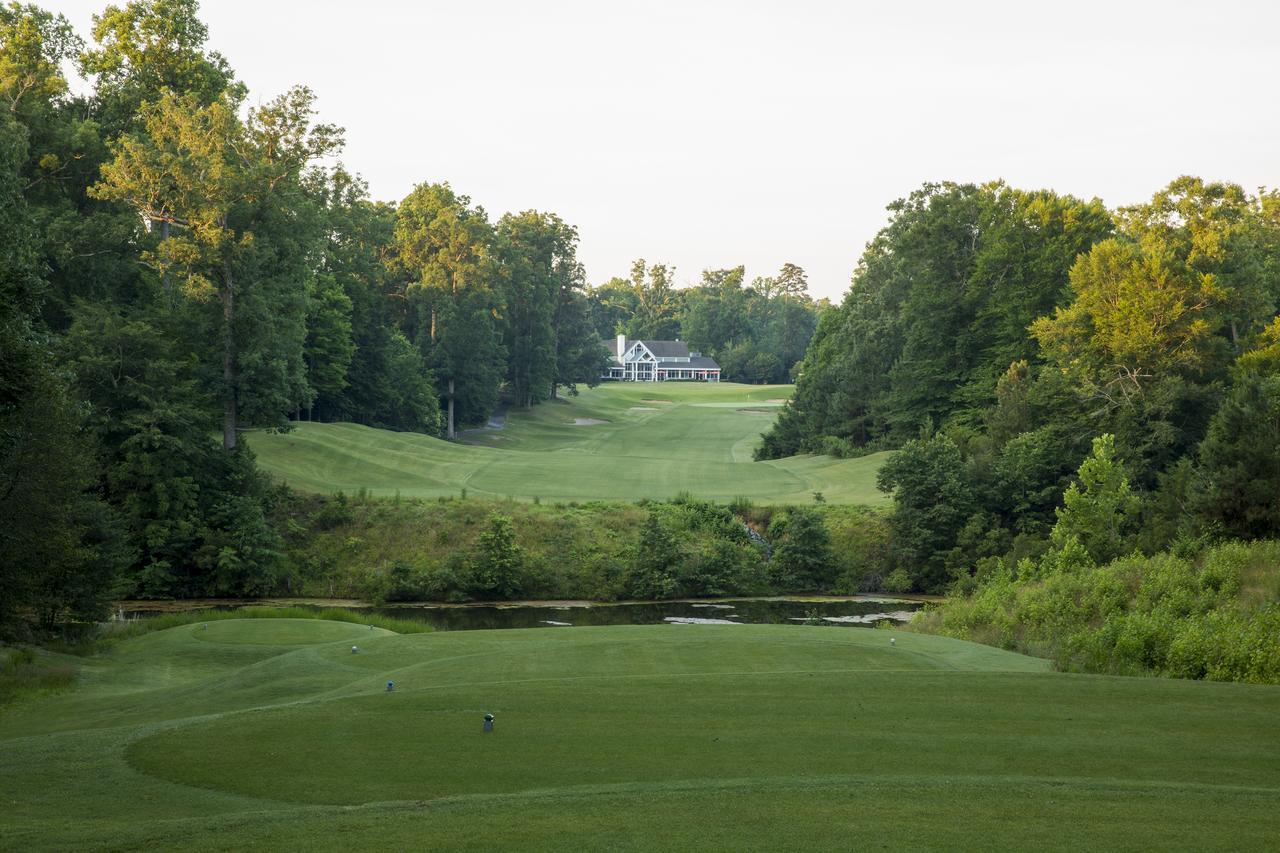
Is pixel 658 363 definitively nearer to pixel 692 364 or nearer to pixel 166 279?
pixel 692 364

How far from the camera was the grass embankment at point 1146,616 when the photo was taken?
18.5 m

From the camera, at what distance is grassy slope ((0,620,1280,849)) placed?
9.36 metres

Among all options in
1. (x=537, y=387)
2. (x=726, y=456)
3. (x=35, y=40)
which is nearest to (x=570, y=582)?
(x=35, y=40)

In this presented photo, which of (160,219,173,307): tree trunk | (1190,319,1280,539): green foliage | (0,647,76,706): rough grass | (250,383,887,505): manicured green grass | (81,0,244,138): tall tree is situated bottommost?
(0,647,76,706): rough grass

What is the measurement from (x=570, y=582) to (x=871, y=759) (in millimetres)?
29391

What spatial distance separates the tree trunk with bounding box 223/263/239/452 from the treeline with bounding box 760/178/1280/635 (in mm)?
25070

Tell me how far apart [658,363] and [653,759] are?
16865cm

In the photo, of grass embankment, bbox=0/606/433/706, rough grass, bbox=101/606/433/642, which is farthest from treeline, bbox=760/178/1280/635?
grass embankment, bbox=0/606/433/706

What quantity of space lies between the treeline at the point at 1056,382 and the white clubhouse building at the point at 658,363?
95568mm

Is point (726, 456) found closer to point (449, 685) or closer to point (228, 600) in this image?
point (228, 600)

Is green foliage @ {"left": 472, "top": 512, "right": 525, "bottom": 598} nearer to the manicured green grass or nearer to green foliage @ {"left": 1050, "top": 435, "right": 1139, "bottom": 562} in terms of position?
the manicured green grass

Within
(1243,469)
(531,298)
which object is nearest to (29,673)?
(1243,469)

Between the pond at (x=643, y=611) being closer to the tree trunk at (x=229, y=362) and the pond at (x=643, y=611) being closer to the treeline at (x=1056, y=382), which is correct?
the treeline at (x=1056, y=382)

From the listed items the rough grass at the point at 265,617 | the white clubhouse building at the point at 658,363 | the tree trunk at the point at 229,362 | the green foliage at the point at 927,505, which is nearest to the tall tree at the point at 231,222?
the tree trunk at the point at 229,362
